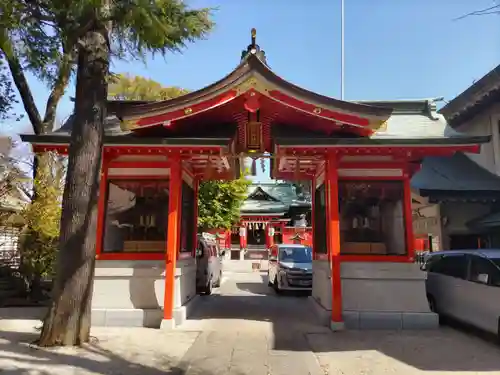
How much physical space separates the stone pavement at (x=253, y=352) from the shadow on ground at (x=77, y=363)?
13 millimetres

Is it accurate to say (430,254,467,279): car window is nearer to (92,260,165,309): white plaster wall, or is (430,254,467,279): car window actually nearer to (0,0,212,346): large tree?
(92,260,165,309): white plaster wall

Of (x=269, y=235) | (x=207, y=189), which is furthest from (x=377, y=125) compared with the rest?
(x=269, y=235)

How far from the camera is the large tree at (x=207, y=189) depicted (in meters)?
22.3

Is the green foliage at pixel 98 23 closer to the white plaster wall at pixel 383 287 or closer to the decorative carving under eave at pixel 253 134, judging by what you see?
the decorative carving under eave at pixel 253 134

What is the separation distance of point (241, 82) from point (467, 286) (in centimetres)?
605

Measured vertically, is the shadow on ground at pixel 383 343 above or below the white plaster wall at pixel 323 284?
below

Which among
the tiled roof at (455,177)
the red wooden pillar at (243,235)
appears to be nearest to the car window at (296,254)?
the tiled roof at (455,177)

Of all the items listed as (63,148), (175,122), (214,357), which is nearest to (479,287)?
(214,357)

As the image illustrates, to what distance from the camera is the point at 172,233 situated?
27.9 feet

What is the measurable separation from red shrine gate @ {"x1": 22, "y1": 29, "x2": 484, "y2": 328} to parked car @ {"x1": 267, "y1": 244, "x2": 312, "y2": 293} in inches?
162

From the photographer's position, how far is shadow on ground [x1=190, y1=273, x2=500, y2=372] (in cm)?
598

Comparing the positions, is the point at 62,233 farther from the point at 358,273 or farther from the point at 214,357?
the point at 358,273

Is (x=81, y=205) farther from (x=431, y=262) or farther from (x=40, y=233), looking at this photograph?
(x=431, y=262)

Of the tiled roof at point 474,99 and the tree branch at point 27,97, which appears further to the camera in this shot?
the tree branch at point 27,97
